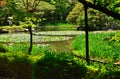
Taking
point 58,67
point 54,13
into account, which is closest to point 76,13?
point 54,13

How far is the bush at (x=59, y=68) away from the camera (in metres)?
8.80

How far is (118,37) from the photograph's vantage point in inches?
360

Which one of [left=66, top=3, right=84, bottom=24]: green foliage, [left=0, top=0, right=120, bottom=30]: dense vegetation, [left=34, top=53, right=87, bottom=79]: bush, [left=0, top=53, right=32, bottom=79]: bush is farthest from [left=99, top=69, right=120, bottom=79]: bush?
[left=66, top=3, right=84, bottom=24]: green foliage

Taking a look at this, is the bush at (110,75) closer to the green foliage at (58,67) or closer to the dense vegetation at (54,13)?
the dense vegetation at (54,13)

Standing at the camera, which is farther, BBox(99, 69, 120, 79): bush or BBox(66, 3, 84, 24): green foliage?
BBox(66, 3, 84, 24): green foliage

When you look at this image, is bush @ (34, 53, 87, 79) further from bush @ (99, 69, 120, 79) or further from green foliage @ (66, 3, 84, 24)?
green foliage @ (66, 3, 84, 24)

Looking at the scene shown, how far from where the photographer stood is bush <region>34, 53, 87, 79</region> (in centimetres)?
880

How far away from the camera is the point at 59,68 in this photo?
8961 millimetres

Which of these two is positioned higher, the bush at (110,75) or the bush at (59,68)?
the bush at (110,75)

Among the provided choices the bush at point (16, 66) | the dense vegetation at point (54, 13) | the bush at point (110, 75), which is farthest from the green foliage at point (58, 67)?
the bush at point (16, 66)

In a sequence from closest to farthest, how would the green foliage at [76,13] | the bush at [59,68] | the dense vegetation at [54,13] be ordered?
the bush at [59,68] → the dense vegetation at [54,13] → the green foliage at [76,13]

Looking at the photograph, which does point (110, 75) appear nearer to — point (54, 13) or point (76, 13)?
point (76, 13)

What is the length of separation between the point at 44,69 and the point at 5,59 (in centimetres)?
349

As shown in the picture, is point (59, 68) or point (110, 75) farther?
point (59, 68)
